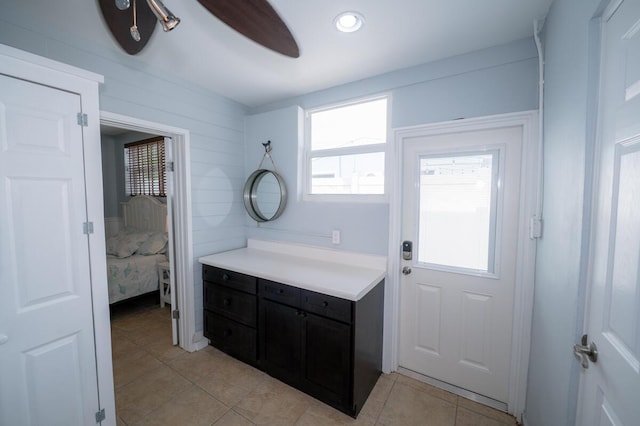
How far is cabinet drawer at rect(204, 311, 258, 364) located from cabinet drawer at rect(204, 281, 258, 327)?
0.06 meters

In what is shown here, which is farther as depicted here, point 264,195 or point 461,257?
point 264,195

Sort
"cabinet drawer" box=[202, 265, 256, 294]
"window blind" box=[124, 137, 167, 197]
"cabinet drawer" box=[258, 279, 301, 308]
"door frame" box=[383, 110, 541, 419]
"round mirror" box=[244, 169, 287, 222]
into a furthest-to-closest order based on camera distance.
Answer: "window blind" box=[124, 137, 167, 197], "round mirror" box=[244, 169, 287, 222], "cabinet drawer" box=[202, 265, 256, 294], "cabinet drawer" box=[258, 279, 301, 308], "door frame" box=[383, 110, 541, 419]

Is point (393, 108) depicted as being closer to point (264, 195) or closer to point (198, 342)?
point (264, 195)

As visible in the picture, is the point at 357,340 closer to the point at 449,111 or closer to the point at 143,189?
the point at 449,111

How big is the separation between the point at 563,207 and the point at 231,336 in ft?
8.19

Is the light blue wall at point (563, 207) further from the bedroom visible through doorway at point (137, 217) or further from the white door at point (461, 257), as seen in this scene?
the bedroom visible through doorway at point (137, 217)

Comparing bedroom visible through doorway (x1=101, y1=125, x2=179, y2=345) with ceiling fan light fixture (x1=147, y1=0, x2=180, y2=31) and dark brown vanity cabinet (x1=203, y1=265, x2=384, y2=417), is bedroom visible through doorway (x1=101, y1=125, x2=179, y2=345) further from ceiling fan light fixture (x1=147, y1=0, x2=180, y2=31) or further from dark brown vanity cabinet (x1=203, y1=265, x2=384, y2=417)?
ceiling fan light fixture (x1=147, y1=0, x2=180, y2=31)

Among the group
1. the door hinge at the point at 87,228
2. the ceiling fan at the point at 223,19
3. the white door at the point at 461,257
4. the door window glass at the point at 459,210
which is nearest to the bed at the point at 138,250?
the door hinge at the point at 87,228

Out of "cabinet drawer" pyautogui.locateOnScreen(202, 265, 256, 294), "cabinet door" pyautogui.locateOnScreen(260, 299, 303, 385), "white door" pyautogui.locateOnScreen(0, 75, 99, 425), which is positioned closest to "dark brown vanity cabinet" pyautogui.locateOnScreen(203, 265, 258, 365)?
"cabinet drawer" pyautogui.locateOnScreen(202, 265, 256, 294)

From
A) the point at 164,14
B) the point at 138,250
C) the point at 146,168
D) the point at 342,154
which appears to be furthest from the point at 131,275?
the point at 164,14

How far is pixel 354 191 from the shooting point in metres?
2.33

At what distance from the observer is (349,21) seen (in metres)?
1.50

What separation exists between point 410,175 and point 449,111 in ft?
1.74

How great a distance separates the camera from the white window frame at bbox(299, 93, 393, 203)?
214 cm
